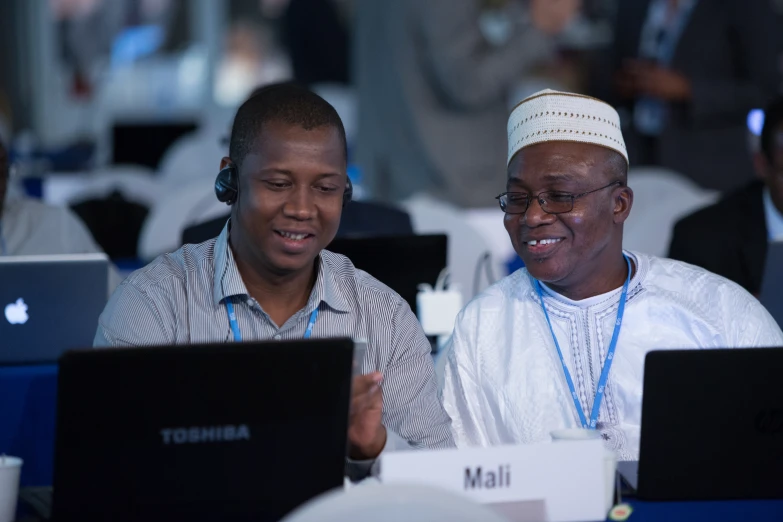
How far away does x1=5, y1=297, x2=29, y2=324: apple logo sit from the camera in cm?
277

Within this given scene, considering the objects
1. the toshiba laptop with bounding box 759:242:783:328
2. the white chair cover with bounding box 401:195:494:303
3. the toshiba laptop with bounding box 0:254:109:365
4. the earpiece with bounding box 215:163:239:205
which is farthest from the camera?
the white chair cover with bounding box 401:195:494:303

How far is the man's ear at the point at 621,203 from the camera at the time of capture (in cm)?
253

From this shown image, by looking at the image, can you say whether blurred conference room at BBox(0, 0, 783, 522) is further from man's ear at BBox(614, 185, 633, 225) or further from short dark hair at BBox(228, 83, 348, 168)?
man's ear at BBox(614, 185, 633, 225)

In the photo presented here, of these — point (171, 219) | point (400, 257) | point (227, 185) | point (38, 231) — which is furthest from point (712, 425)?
point (171, 219)

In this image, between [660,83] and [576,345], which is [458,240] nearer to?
[660,83]

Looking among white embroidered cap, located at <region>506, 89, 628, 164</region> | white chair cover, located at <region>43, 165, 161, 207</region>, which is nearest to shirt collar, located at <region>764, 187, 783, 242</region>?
white embroidered cap, located at <region>506, 89, 628, 164</region>

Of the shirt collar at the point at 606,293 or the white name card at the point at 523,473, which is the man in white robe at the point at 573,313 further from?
the white name card at the point at 523,473

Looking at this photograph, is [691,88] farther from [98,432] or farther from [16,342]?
[98,432]

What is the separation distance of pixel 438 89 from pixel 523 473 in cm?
455

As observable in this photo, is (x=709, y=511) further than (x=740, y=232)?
No

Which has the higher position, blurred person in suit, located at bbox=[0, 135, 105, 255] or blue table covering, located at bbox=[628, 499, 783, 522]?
blurred person in suit, located at bbox=[0, 135, 105, 255]

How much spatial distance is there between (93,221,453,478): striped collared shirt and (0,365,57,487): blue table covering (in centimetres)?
38

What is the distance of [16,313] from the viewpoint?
2775 millimetres

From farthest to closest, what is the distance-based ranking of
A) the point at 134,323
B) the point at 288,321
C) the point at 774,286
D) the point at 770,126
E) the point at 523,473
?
1. the point at 770,126
2. the point at 774,286
3. the point at 288,321
4. the point at 134,323
5. the point at 523,473
